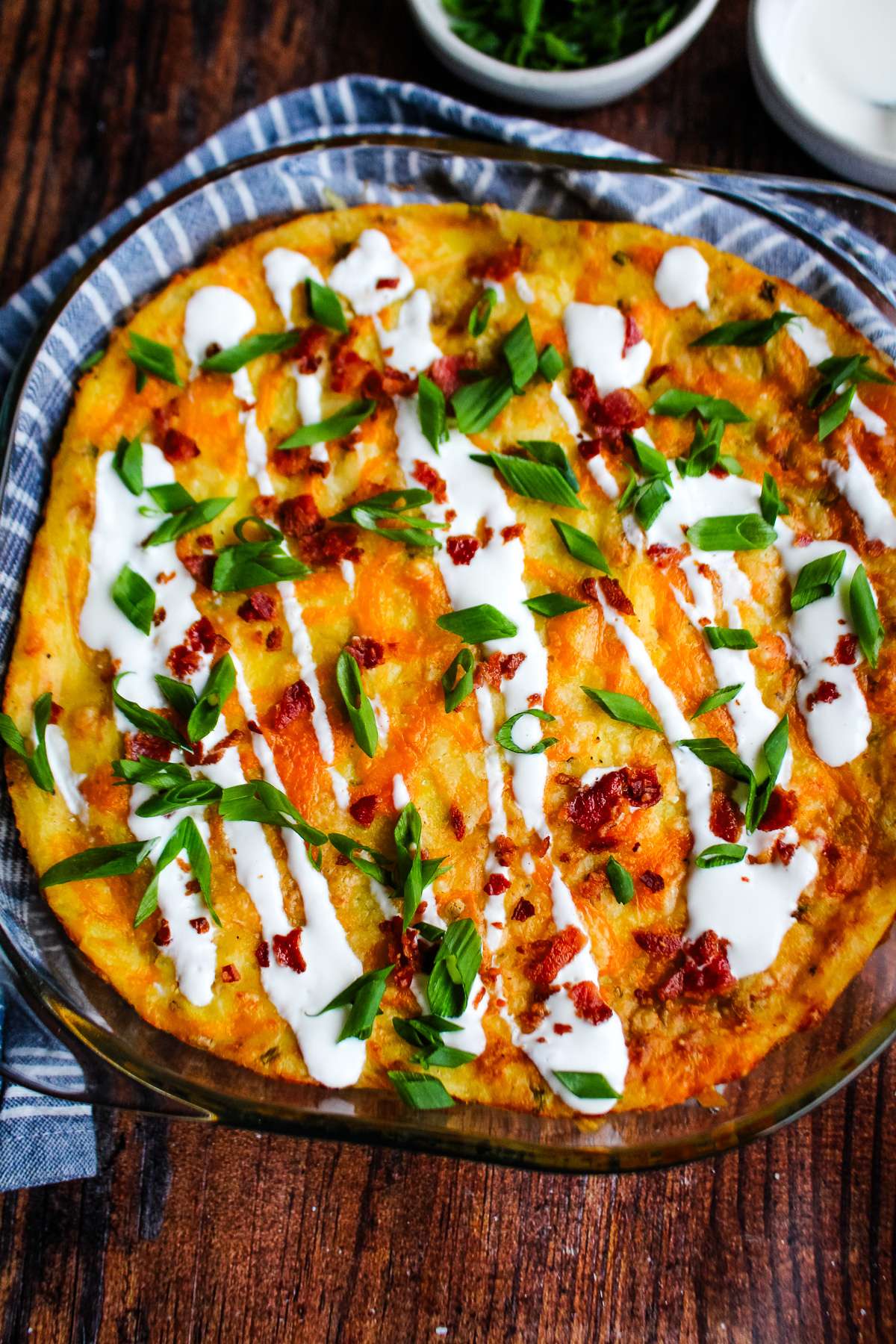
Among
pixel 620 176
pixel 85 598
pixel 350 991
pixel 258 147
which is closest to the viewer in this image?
pixel 350 991

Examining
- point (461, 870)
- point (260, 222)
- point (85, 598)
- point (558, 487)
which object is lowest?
point (461, 870)

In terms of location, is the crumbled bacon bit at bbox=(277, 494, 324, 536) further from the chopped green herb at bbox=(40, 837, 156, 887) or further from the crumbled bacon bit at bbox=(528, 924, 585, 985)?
the crumbled bacon bit at bbox=(528, 924, 585, 985)

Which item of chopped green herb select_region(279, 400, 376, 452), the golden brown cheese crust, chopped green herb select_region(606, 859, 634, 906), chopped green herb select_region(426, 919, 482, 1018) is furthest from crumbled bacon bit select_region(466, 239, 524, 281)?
chopped green herb select_region(426, 919, 482, 1018)

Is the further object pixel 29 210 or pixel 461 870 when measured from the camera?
pixel 29 210

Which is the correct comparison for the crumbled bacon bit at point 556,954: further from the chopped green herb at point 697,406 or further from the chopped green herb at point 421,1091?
the chopped green herb at point 697,406

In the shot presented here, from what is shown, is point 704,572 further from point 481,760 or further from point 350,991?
point 350,991

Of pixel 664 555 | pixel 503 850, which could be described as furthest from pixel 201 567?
pixel 664 555

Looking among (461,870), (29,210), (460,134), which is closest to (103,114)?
(29,210)
